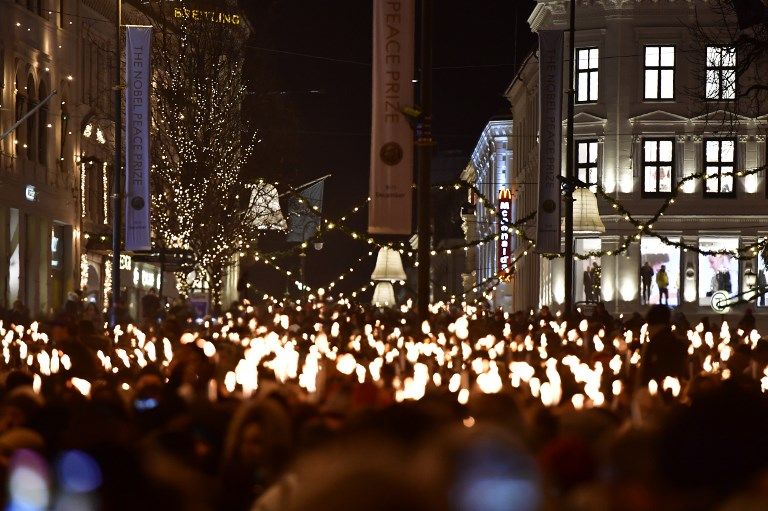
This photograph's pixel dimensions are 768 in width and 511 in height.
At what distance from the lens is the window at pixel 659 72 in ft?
197

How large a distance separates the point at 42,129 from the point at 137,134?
15678mm

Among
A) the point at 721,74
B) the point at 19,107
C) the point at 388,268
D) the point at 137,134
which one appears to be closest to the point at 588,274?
the point at 388,268

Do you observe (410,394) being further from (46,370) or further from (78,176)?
(78,176)

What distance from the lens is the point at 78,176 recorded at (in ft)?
177

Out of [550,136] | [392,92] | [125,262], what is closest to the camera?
[392,92]

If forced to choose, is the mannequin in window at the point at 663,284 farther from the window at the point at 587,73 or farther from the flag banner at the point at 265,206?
the flag banner at the point at 265,206

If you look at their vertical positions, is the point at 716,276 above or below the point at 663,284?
above

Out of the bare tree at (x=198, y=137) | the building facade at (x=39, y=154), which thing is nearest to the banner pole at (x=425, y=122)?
the building facade at (x=39, y=154)

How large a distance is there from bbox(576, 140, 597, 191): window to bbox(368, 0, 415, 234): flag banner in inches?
1664

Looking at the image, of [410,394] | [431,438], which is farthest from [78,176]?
[431,438]

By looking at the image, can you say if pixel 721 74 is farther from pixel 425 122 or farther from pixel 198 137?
pixel 425 122

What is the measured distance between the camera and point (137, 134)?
111 ft

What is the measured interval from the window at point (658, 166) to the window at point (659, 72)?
1.68 meters

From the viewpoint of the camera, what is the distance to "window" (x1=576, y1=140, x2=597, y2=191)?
6047cm
